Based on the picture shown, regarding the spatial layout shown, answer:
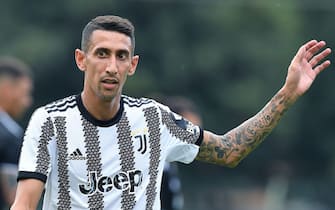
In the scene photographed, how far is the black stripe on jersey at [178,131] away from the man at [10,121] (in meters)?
3.67

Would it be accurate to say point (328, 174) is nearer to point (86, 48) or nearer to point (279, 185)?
point (279, 185)

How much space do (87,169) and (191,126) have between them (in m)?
0.76

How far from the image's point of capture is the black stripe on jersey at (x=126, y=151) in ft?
24.8

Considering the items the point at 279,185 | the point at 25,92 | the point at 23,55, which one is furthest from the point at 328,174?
the point at 25,92

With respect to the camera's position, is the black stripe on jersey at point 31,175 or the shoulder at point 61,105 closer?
the black stripe on jersey at point 31,175

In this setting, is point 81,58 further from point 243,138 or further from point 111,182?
point 243,138

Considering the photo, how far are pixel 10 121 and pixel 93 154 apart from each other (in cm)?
430

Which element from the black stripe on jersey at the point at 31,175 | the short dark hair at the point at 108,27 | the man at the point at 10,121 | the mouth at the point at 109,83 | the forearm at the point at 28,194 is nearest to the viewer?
the forearm at the point at 28,194

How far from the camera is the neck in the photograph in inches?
299

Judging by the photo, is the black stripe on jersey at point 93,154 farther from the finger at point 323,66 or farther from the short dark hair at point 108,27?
the finger at point 323,66

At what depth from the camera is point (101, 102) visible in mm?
7570

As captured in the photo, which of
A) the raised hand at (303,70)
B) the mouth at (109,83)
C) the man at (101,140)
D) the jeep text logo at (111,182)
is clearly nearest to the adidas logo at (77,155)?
the man at (101,140)

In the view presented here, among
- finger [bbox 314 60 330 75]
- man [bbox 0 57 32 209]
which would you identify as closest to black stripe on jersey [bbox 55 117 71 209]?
finger [bbox 314 60 330 75]

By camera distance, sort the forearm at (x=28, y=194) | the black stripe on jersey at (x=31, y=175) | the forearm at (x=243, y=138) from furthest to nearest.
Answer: the forearm at (x=243, y=138) → the black stripe on jersey at (x=31, y=175) → the forearm at (x=28, y=194)
